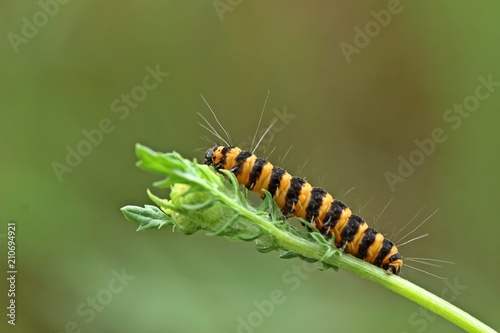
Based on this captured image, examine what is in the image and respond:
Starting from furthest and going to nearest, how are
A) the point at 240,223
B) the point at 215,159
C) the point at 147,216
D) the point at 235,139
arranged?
the point at 235,139 < the point at 215,159 < the point at 147,216 < the point at 240,223

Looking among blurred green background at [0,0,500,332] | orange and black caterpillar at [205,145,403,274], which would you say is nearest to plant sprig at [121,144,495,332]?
orange and black caterpillar at [205,145,403,274]

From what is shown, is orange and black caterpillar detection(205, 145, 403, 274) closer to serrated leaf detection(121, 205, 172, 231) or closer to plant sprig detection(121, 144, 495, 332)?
plant sprig detection(121, 144, 495, 332)

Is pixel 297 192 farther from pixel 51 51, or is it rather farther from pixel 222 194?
pixel 51 51

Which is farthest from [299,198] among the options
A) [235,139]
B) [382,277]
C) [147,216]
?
[235,139]

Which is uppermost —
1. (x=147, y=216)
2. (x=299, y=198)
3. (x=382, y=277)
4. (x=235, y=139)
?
(x=382, y=277)

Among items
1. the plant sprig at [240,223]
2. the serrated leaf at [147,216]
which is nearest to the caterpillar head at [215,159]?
the plant sprig at [240,223]

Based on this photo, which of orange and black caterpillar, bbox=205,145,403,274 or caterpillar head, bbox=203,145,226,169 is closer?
orange and black caterpillar, bbox=205,145,403,274

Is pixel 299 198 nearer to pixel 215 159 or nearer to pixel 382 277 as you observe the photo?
pixel 215 159

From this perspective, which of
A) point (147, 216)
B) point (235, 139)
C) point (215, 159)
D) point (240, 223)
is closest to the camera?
point (240, 223)
